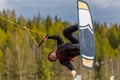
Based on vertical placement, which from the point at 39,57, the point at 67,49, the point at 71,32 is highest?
the point at 71,32

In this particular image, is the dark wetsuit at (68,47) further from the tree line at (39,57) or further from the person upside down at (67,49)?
the tree line at (39,57)

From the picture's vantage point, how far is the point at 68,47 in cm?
1239

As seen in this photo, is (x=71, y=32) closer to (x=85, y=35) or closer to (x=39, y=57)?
(x=85, y=35)

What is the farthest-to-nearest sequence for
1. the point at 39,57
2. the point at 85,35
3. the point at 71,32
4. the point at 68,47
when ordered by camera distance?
1. the point at 39,57
2. the point at 68,47
3. the point at 71,32
4. the point at 85,35

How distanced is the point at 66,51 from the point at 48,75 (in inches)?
2614

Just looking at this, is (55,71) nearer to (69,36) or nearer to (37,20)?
(37,20)

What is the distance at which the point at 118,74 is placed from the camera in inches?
3529

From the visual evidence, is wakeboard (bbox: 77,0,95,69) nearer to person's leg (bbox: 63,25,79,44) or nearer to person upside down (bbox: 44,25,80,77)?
person's leg (bbox: 63,25,79,44)

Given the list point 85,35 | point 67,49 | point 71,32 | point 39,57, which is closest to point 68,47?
point 67,49

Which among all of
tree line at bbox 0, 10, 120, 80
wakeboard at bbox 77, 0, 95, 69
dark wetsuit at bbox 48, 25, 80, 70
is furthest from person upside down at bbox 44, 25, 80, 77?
tree line at bbox 0, 10, 120, 80

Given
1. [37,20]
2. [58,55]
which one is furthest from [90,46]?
[37,20]

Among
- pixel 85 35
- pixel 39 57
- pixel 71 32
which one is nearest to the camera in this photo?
pixel 85 35

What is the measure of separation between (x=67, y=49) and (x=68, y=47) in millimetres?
60

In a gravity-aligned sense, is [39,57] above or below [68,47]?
below
